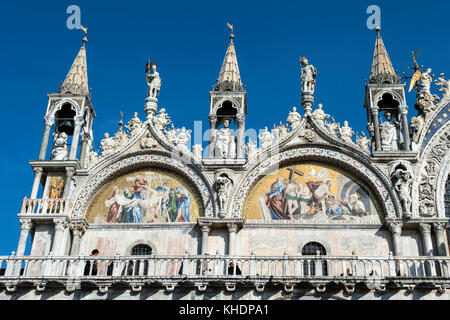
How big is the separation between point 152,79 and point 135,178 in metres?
3.88

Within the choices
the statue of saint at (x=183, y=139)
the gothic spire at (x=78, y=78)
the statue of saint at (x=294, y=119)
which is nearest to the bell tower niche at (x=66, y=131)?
the gothic spire at (x=78, y=78)

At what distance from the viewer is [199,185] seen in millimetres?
21859

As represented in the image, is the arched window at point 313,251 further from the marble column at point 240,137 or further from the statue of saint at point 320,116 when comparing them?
the statue of saint at point 320,116

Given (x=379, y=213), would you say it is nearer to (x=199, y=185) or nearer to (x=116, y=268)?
(x=199, y=185)

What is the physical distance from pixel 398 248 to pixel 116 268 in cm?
850

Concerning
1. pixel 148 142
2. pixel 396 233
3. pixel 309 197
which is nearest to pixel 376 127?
pixel 309 197

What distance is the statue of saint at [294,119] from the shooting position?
22.6 meters

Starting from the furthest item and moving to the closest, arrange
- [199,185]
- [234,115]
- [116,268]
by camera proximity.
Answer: [234,115] < [199,185] < [116,268]

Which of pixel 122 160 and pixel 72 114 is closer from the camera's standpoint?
pixel 122 160

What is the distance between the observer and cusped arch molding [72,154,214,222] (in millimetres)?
21891

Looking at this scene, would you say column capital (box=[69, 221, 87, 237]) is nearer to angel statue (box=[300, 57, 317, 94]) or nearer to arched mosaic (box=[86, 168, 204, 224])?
arched mosaic (box=[86, 168, 204, 224])

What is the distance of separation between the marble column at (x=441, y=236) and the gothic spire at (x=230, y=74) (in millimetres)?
8106

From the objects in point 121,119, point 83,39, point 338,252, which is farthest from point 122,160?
point 338,252

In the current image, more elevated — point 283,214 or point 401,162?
point 401,162
